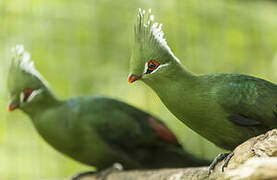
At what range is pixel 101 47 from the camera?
15.5 ft

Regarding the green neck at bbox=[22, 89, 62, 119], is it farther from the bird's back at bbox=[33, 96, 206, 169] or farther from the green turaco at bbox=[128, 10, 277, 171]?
the green turaco at bbox=[128, 10, 277, 171]

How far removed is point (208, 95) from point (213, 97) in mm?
32

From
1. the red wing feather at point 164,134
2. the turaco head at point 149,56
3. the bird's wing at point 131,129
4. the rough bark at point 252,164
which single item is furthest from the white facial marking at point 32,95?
the rough bark at point 252,164

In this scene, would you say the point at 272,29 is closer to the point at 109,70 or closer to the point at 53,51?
the point at 109,70

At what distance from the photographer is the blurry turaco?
341cm

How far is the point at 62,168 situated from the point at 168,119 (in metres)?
1.39

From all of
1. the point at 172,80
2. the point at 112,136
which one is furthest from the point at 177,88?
the point at 112,136

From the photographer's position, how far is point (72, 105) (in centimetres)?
355

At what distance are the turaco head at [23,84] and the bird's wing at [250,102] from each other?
1838mm

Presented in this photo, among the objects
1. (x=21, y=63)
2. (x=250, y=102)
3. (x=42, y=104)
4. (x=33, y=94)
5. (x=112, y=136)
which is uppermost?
(x=21, y=63)

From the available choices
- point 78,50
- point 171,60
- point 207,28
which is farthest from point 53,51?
point 171,60

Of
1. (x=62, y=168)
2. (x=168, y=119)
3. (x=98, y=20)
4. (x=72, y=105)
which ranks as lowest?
(x=62, y=168)

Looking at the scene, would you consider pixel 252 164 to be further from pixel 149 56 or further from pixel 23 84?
pixel 23 84

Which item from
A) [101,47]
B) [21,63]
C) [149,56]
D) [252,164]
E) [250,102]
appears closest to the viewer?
[252,164]
